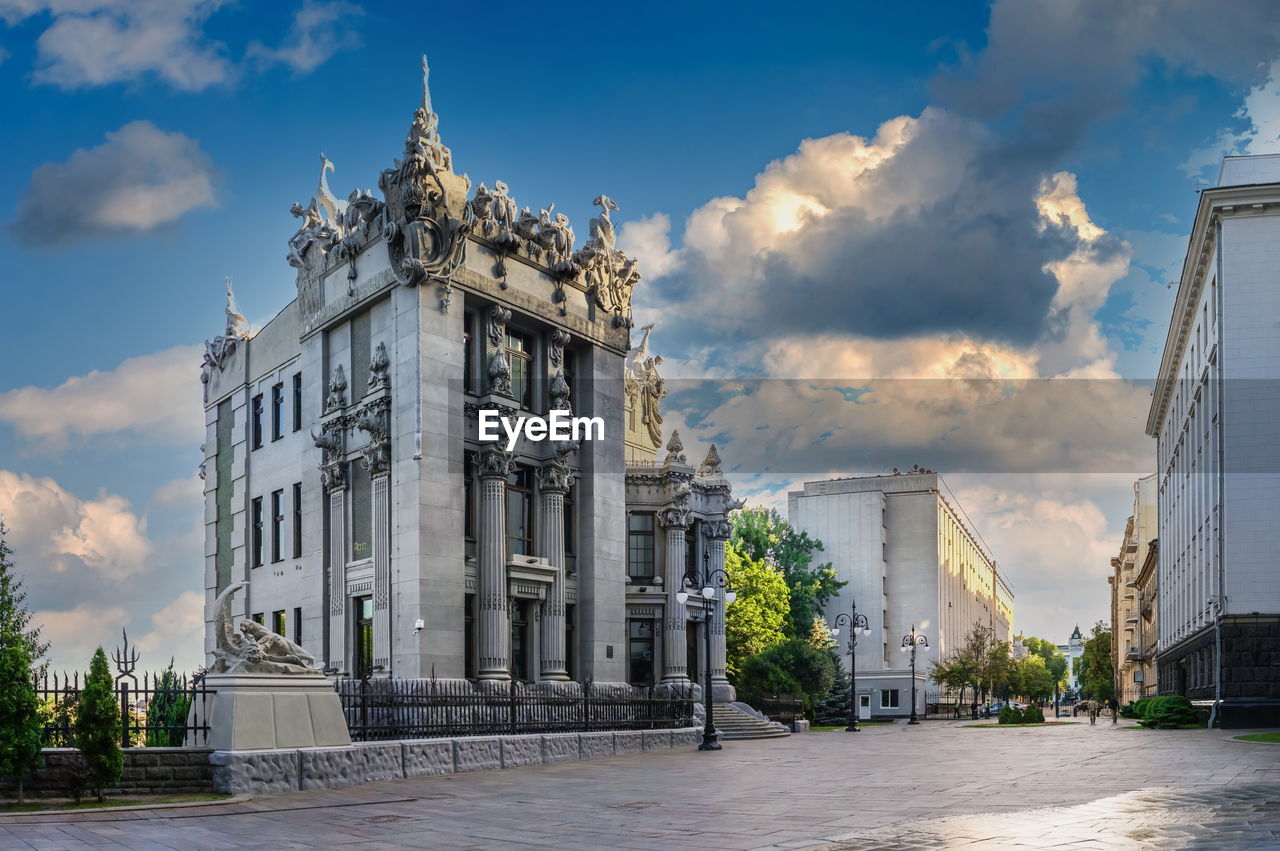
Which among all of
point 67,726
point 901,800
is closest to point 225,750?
point 67,726

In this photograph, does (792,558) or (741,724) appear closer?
(741,724)

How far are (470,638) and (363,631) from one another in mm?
3592

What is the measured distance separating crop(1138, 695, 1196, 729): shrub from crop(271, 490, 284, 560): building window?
35.5m

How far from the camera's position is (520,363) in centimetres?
4266

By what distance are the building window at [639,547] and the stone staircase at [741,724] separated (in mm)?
6109

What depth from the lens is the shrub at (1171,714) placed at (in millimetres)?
49062

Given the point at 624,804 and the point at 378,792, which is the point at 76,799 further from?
the point at 624,804

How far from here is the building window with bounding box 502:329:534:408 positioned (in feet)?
138

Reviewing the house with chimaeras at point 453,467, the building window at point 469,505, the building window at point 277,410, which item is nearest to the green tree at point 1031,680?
the house with chimaeras at point 453,467

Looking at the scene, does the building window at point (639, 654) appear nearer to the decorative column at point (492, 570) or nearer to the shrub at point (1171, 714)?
the decorative column at point (492, 570)

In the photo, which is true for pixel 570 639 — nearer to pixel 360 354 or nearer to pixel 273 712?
pixel 360 354

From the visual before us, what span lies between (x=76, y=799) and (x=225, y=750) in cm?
268

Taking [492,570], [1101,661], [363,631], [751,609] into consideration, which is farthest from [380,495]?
[1101,661]

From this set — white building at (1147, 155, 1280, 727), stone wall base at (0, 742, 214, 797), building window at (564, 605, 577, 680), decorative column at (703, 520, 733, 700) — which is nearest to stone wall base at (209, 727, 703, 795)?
stone wall base at (0, 742, 214, 797)
